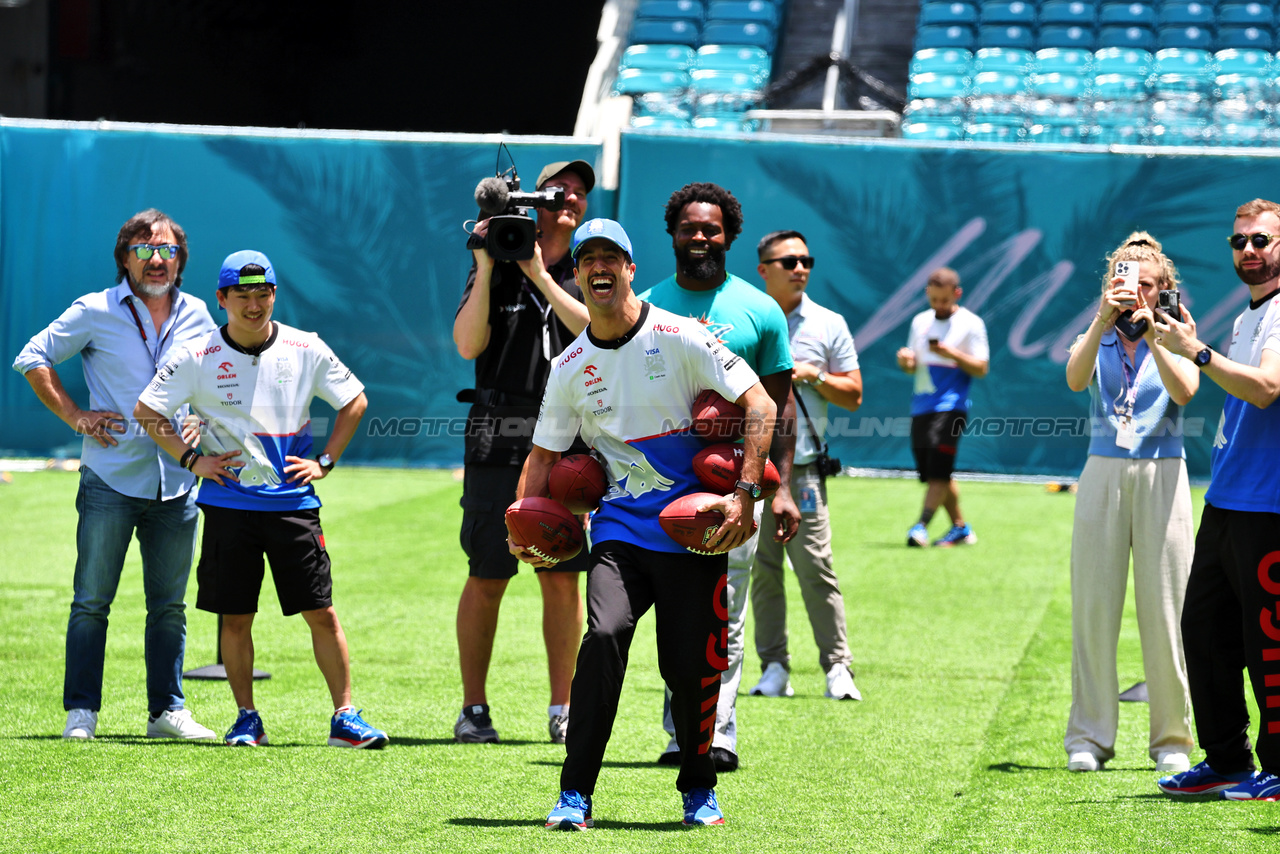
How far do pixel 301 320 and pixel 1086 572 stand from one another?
8.49m

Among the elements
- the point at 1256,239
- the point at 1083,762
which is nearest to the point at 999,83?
the point at 1256,239

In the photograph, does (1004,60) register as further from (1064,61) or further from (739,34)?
(739,34)

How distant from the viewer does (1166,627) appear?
17.6ft

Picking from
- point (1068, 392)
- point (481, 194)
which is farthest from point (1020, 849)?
point (1068, 392)

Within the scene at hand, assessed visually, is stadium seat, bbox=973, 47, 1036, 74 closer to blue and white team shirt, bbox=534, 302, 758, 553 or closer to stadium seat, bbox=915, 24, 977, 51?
stadium seat, bbox=915, 24, 977, 51

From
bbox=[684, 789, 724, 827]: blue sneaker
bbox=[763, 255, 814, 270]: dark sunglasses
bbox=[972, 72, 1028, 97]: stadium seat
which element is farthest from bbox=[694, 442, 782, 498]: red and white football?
bbox=[972, 72, 1028, 97]: stadium seat

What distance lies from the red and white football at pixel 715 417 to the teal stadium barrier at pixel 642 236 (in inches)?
291

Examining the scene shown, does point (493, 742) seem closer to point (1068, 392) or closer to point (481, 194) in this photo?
point (481, 194)

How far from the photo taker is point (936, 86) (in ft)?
59.0

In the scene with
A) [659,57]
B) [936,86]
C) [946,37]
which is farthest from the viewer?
[659,57]

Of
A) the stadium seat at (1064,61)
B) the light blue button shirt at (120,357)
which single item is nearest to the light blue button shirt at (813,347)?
the light blue button shirt at (120,357)

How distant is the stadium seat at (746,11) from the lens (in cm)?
2042

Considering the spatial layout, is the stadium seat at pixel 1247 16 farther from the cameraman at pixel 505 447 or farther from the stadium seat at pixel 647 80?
the cameraman at pixel 505 447

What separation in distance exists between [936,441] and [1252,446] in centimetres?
597
